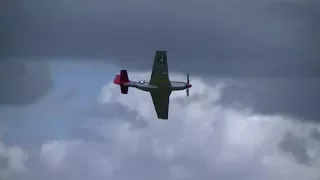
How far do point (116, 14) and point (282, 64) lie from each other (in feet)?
5.94

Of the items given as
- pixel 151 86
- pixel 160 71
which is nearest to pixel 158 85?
pixel 151 86

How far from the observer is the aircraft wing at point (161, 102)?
4289 millimetres

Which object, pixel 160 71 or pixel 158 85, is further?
pixel 158 85

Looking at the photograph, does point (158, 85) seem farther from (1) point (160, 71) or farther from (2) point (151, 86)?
(1) point (160, 71)

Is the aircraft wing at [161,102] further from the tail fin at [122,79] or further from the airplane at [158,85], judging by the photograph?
the tail fin at [122,79]

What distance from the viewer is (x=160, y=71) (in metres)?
4.15

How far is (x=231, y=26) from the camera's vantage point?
13.9ft

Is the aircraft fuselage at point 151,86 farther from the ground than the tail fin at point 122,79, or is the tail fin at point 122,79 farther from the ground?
the tail fin at point 122,79

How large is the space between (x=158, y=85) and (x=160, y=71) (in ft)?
0.60

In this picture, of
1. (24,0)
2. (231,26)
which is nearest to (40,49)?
(24,0)

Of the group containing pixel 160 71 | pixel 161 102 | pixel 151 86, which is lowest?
pixel 161 102

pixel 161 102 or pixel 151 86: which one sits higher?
pixel 151 86

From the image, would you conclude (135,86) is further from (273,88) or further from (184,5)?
(273,88)

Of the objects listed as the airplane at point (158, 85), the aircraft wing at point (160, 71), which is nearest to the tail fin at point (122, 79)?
the airplane at point (158, 85)
